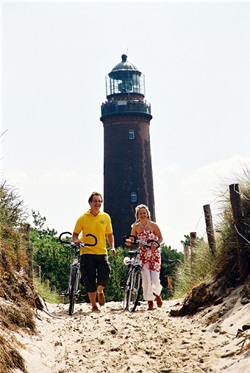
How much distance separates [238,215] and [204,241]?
10.3 feet

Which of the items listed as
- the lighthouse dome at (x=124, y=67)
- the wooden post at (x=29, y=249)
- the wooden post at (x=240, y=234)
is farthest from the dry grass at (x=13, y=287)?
the lighthouse dome at (x=124, y=67)

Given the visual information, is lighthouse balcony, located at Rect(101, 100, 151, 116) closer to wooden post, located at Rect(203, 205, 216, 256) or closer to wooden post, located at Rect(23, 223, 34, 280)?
wooden post, located at Rect(203, 205, 216, 256)

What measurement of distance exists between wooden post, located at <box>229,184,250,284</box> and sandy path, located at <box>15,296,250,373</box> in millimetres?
535

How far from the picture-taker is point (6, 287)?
9.55m

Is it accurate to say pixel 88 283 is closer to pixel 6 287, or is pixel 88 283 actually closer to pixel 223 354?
pixel 6 287

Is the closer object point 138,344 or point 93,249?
point 138,344

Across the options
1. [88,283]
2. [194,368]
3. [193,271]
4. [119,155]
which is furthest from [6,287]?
[119,155]

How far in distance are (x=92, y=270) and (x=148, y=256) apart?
102cm

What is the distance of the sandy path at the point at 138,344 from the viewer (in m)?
7.68

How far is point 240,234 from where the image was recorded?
10.3 m

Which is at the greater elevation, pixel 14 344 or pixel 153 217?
pixel 153 217

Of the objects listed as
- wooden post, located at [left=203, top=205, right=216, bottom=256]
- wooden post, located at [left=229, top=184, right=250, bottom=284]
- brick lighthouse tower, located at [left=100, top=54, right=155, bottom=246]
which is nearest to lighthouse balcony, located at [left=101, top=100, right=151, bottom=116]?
brick lighthouse tower, located at [left=100, top=54, right=155, bottom=246]

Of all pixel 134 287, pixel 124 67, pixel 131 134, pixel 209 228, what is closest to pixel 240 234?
pixel 134 287

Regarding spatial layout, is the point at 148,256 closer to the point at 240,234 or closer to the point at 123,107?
the point at 240,234
